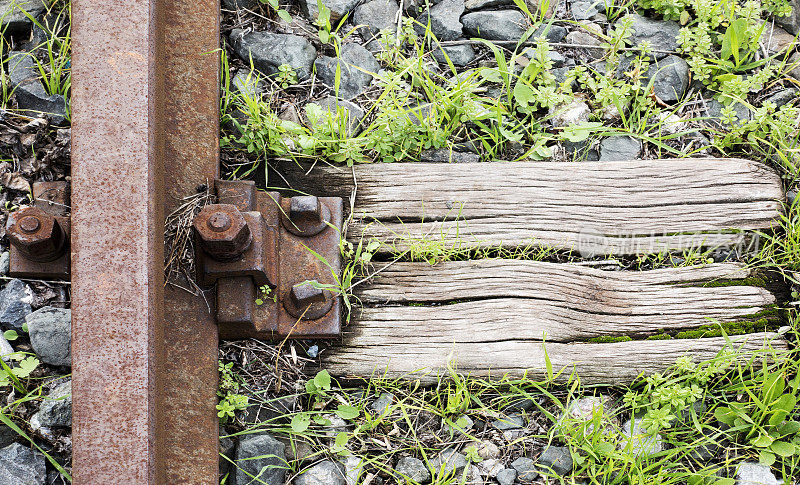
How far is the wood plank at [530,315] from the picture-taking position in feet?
8.04

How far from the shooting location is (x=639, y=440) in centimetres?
239

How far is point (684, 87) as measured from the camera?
2.97 metres

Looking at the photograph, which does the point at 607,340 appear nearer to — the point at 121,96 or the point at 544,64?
the point at 544,64

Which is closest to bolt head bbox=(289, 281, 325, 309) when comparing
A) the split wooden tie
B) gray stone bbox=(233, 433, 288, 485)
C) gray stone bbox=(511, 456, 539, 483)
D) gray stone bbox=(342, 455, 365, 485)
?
the split wooden tie

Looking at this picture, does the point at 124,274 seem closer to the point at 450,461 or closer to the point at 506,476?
the point at 450,461

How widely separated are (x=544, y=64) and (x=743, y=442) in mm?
1793

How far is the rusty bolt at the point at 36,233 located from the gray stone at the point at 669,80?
2571mm

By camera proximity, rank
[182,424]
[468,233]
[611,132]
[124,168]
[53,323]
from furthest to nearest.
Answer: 1. [611,132]
2. [468,233]
3. [53,323]
4. [182,424]
5. [124,168]

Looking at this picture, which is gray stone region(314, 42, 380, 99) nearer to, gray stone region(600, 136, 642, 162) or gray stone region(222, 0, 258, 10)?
gray stone region(222, 0, 258, 10)

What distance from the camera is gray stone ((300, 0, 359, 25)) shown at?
293 centimetres

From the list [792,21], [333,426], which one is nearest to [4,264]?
[333,426]

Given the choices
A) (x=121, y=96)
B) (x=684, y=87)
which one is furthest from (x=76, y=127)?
(x=684, y=87)

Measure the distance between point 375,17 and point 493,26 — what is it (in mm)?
556

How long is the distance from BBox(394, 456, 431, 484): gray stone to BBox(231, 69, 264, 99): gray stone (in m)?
1.61
